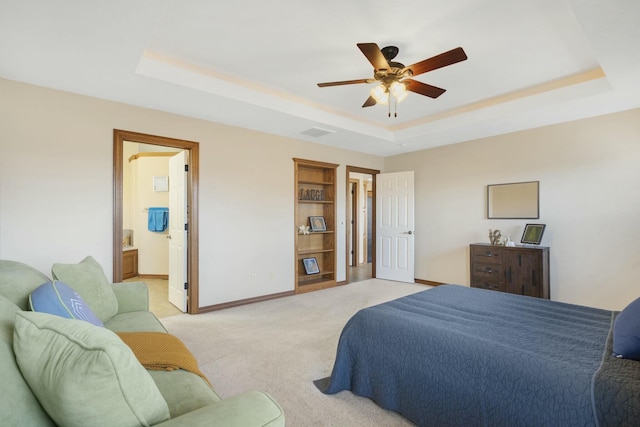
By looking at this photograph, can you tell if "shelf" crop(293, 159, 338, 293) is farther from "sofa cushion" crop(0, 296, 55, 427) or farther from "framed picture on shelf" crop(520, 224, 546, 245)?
"sofa cushion" crop(0, 296, 55, 427)

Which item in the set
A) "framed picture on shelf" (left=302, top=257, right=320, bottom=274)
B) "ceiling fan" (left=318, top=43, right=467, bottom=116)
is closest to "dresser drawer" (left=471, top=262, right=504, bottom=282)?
"framed picture on shelf" (left=302, top=257, right=320, bottom=274)

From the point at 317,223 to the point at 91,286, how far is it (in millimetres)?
3841

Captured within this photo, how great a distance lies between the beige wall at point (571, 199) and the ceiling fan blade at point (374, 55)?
3167mm

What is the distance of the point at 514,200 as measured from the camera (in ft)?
14.9

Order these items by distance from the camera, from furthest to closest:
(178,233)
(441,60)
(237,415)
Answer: (178,233), (441,60), (237,415)

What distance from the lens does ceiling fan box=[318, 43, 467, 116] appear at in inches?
87.1

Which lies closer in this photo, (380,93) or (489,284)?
(380,93)

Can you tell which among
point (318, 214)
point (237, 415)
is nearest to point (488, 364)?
point (237, 415)

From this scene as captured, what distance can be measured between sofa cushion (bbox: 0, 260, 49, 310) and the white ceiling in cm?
160

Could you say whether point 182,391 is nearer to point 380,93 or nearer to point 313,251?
point 380,93

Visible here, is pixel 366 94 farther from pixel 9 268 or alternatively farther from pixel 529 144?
pixel 9 268

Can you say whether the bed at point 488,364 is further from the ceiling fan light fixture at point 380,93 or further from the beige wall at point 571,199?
the beige wall at point 571,199

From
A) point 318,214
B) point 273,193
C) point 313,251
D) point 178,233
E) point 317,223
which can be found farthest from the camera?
point 318,214

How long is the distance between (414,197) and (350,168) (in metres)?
1.32
